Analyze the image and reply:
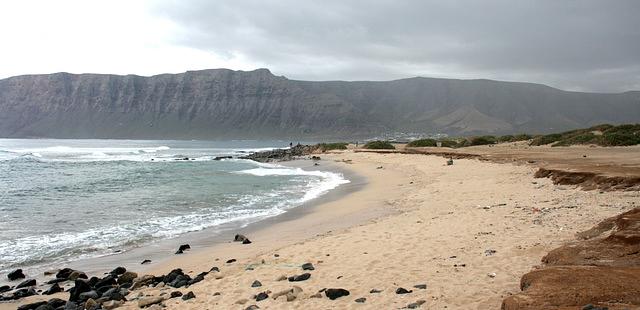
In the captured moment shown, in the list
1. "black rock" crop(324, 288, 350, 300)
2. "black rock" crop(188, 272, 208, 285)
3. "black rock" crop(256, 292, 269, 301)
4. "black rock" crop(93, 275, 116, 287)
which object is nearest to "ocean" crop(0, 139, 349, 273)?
"black rock" crop(93, 275, 116, 287)

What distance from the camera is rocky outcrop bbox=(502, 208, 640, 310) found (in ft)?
14.2

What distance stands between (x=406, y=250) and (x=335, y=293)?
8.77 ft

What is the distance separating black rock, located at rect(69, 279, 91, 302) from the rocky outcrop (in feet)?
22.4

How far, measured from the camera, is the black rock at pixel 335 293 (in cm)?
630

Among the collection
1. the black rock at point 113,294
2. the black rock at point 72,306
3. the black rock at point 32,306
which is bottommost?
the black rock at point 32,306

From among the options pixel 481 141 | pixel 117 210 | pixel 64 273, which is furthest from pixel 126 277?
pixel 481 141

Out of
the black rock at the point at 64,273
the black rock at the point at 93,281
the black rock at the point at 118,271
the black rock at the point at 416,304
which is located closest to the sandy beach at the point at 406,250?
the black rock at the point at 416,304

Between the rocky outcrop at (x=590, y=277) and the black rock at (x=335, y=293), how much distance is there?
2.32m

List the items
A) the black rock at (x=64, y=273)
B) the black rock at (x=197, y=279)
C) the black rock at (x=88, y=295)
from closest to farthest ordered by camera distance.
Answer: the black rock at (x=88, y=295)
the black rock at (x=197, y=279)
the black rock at (x=64, y=273)

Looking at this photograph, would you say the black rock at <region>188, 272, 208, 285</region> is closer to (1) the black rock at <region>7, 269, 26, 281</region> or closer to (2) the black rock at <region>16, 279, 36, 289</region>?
(2) the black rock at <region>16, 279, 36, 289</region>

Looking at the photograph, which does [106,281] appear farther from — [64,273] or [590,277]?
[590,277]

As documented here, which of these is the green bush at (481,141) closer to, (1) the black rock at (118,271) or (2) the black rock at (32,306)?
(1) the black rock at (118,271)

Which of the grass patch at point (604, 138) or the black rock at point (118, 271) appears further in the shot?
the grass patch at point (604, 138)

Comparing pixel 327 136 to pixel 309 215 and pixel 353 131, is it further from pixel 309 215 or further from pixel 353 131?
pixel 309 215
